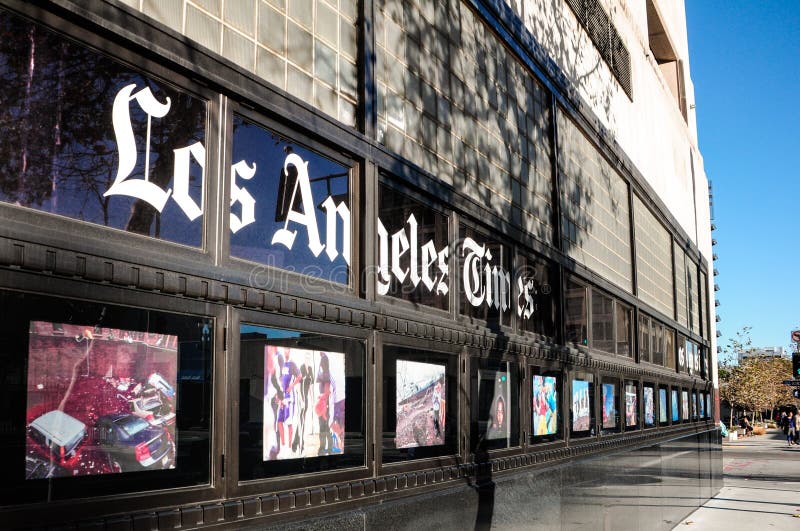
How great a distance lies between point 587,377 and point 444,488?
16.1ft

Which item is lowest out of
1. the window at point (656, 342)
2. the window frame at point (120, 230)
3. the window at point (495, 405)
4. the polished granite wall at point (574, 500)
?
the polished granite wall at point (574, 500)

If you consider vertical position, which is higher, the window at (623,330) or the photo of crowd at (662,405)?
the window at (623,330)

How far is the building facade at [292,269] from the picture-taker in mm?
3223

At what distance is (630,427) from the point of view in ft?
41.5

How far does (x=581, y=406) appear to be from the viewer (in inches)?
402

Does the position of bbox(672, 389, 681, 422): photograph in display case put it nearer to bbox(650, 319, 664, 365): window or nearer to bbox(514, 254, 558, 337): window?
bbox(650, 319, 664, 365): window

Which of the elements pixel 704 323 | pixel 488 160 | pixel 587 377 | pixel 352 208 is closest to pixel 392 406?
pixel 352 208

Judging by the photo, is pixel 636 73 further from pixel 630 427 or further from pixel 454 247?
pixel 454 247

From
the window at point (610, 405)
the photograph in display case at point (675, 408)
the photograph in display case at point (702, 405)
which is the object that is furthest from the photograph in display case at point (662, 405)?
the photograph in display case at point (702, 405)

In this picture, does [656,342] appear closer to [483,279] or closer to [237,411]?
[483,279]

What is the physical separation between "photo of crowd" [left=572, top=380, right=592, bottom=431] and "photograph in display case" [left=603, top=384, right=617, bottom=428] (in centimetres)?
84

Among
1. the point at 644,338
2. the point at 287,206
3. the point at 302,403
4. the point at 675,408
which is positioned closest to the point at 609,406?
the point at 644,338

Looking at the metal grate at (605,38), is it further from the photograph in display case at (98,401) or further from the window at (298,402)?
the photograph in display case at (98,401)

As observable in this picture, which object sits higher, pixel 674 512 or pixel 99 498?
pixel 99 498
